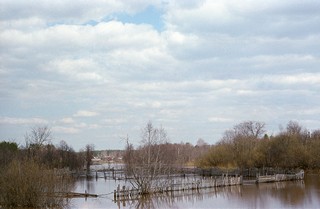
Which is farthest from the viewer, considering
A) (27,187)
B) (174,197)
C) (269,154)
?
(269,154)

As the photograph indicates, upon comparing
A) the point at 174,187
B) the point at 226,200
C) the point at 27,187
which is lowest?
the point at 226,200

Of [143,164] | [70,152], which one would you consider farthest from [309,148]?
[70,152]

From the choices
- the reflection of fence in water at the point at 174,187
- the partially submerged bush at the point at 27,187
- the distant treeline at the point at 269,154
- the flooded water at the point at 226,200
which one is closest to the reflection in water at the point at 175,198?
the flooded water at the point at 226,200

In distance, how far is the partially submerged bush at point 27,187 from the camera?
2722 cm

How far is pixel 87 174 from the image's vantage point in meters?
67.1

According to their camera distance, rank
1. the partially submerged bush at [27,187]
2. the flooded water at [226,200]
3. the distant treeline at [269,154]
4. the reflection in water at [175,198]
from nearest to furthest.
Result: the partially submerged bush at [27,187] < the flooded water at [226,200] < the reflection in water at [175,198] < the distant treeline at [269,154]

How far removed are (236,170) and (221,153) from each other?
11.3 metres

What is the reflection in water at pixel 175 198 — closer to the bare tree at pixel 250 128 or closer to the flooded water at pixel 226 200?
the flooded water at pixel 226 200

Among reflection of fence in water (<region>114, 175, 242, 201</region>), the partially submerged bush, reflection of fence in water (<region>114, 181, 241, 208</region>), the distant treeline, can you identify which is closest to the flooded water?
reflection of fence in water (<region>114, 181, 241, 208</region>)

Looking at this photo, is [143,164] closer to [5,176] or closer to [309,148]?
[5,176]

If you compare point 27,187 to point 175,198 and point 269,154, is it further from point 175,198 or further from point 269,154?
point 269,154

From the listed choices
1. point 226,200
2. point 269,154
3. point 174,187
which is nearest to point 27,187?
point 226,200

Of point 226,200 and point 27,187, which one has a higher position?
point 27,187

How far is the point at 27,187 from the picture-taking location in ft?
89.3
